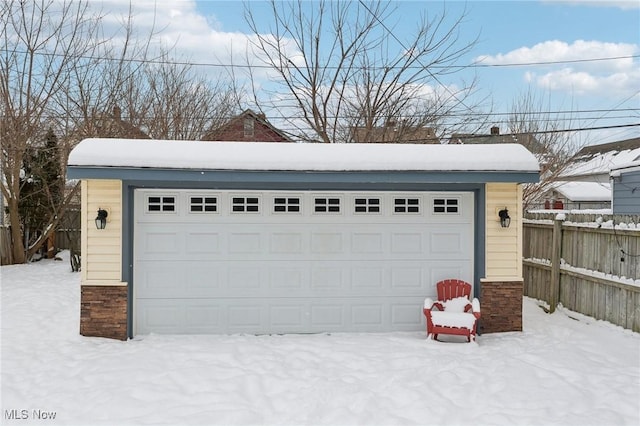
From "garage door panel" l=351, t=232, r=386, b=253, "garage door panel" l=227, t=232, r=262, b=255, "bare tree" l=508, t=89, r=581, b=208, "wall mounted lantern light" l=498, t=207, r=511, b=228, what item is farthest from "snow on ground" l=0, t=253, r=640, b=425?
"bare tree" l=508, t=89, r=581, b=208

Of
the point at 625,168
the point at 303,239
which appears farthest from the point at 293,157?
the point at 625,168

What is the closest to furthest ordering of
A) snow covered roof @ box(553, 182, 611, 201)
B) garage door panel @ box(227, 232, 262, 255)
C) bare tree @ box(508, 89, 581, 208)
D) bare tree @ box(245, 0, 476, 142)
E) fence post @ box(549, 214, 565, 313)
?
garage door panel @ box(227, 232, 262, 255), fence post @ box(549, 214, 565, 313), bare tree @ box(245, 0, 476, 142), bare tree @ box(508, 89, 581, 208), snow covered roof @ box(553, 182, 611, 201)

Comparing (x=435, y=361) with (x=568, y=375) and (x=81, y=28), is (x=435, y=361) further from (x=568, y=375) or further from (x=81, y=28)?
(x=81, y=28)

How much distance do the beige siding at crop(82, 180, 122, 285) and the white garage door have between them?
26 centimetres

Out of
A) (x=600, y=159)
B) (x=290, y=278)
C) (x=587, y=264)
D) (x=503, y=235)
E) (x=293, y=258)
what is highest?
(x=600, y=159)

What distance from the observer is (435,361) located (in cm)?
502

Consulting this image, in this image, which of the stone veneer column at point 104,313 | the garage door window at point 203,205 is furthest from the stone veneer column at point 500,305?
the stone veneer column at point 104,313

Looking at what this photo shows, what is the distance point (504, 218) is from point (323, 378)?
11.0ft

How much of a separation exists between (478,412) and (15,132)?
41.9 feet

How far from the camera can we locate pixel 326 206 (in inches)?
246

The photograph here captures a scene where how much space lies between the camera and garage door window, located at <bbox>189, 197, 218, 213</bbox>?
6.09 metres

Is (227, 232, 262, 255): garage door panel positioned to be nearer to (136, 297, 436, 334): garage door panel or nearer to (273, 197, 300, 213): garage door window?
(273, 197, 300, 213): garage door window

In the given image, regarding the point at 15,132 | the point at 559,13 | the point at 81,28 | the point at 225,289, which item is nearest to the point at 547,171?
the point at 559,13

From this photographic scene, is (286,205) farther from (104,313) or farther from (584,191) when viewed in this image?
(584,191)
